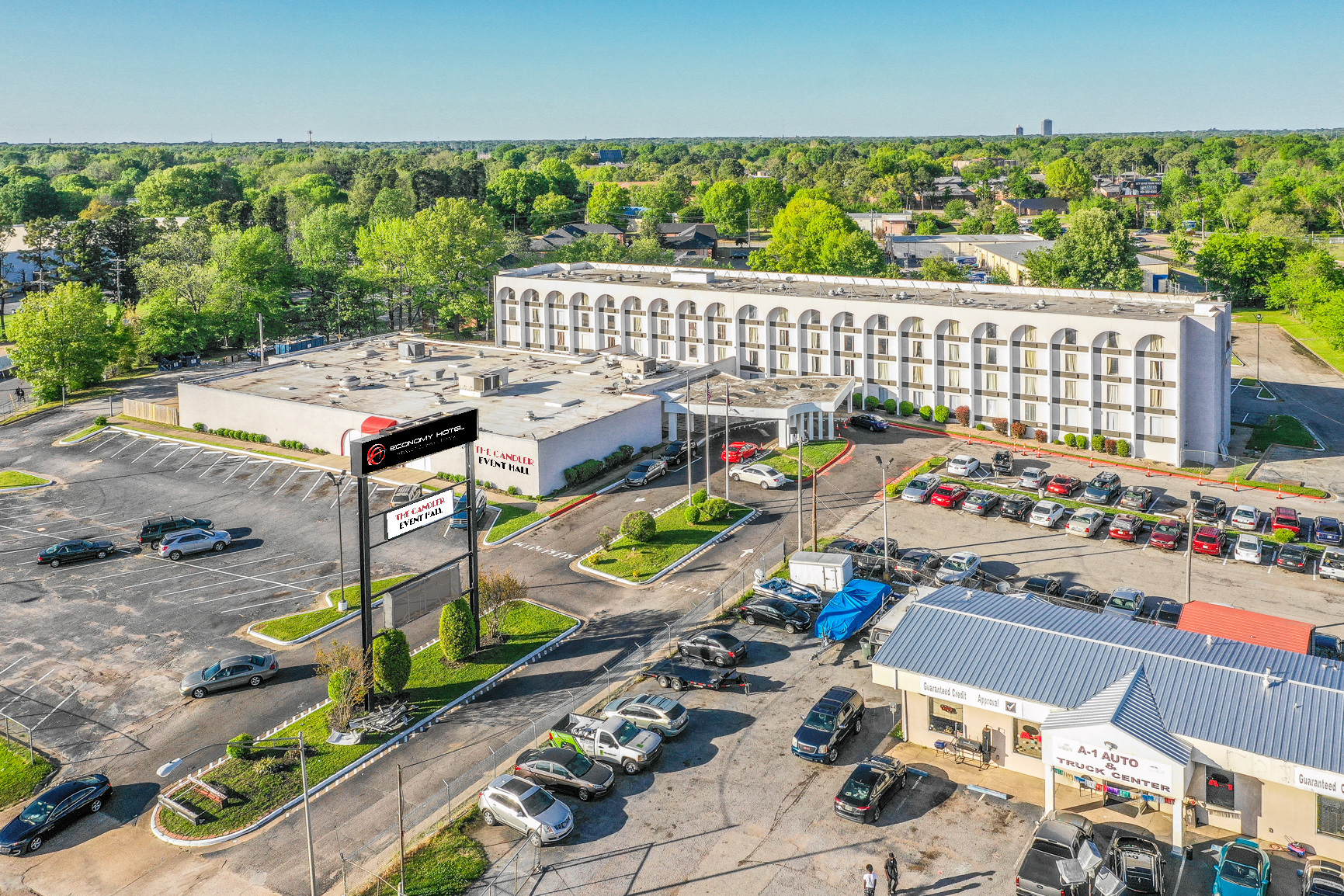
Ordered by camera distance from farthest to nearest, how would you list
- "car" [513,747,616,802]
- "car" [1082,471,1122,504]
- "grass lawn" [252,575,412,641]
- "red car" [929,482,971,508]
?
"car" [1082,471,1122,504]
"red car" [929,482,971,508]
"grass lawn" [252,575,412,641]
"car" [513,747,616,802]

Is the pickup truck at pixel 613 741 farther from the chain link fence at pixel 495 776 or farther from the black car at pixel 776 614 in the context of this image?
the black car at pixel 776 614

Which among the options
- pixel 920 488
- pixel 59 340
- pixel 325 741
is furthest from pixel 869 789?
pixel 59 340

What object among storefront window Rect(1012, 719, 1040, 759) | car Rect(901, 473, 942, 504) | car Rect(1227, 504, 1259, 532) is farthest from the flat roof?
car Rect(1227, 504, 1259, 532)

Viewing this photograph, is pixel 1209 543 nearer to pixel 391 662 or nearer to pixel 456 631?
pixel 456 631

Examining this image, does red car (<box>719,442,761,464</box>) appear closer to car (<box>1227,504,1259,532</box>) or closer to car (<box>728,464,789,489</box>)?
car (<box>728,464,789,489</box>)

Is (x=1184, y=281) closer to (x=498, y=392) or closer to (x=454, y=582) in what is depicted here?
(x=498, y=392)

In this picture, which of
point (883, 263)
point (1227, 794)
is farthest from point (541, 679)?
point (883, 263)
